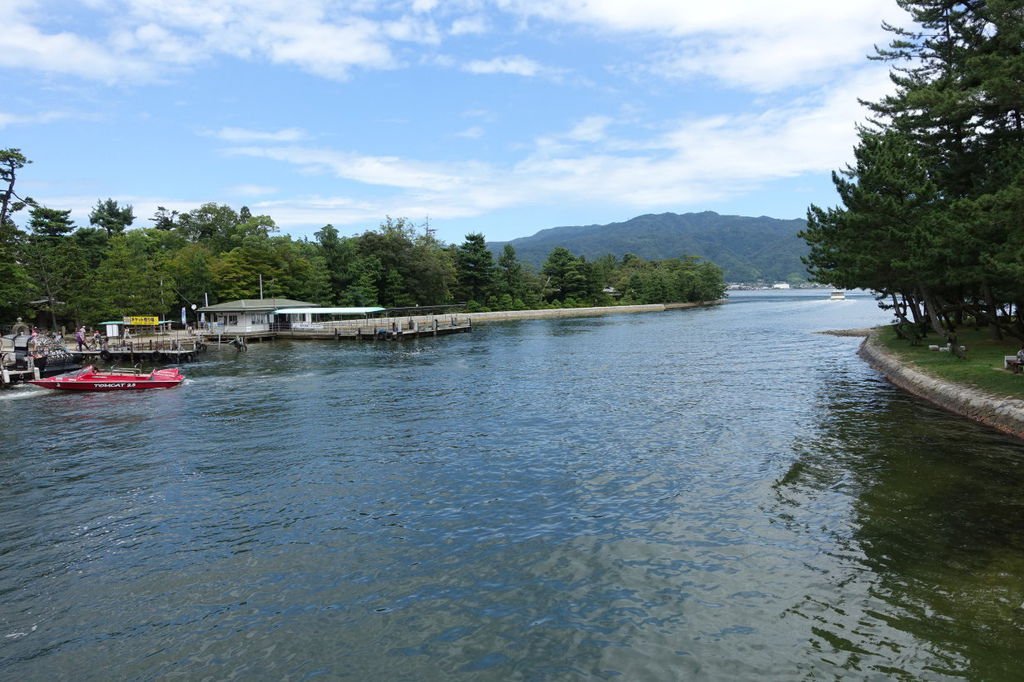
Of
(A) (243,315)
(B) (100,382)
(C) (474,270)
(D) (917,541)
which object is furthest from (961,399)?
(C) (474,270)

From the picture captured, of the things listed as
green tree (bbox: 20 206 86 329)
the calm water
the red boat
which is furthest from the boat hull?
green tree (bbox: 20 206 86 329)

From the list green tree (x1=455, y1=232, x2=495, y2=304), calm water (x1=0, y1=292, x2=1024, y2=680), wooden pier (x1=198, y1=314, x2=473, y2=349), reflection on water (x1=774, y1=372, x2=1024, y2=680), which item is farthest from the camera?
green tree (x1=455, y1=232, x2=495, y2=304)

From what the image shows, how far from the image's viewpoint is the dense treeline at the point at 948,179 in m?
24.2

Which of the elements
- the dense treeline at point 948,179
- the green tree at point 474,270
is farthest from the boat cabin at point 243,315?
the dense treeline at point 948,179

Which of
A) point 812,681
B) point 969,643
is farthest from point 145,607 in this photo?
point 969,643

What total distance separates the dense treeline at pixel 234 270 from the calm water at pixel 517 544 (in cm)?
4108

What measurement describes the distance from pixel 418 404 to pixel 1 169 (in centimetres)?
5789

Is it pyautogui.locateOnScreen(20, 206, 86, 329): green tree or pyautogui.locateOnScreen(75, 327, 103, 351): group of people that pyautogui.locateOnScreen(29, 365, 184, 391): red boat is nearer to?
pyautogui.locateOnScreen(75, 327, 103, 351): group of people

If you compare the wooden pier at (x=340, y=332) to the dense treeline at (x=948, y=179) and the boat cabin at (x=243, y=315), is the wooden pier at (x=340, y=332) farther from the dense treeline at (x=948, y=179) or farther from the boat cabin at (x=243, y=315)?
the dense treeline at (x=948, y=179)

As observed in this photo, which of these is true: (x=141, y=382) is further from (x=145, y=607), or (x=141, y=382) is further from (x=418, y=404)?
(x=145, y=607)

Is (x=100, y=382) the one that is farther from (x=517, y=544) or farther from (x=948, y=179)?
(x=948, y=179)

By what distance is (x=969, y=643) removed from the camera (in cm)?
891

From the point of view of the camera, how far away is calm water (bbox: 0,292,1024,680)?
9.14 meters

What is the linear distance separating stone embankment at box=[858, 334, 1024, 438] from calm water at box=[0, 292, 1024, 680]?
789 millimetres
